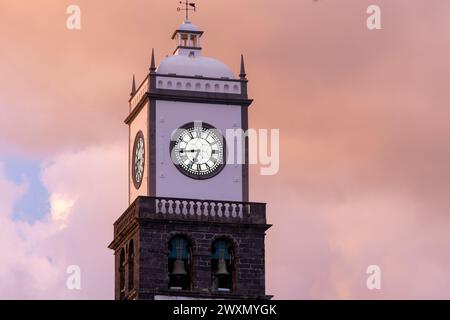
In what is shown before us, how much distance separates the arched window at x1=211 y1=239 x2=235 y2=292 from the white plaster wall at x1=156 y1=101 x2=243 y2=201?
260 centimetres

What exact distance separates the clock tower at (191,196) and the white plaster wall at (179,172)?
5 cm

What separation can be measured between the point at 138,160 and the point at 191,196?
4437 millimetres

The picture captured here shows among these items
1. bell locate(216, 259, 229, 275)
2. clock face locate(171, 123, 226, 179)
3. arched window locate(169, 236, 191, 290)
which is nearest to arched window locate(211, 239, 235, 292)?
bell locate(216, 259, 229, 275)

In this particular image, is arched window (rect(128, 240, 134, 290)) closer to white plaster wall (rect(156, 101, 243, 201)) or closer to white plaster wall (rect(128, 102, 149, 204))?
white plaster wall (rect(128, 102, 149, 204))

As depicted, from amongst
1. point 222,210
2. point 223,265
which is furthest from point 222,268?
point 222,210

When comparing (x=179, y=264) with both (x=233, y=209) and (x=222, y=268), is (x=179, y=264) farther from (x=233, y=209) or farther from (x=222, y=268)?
(x=233, y=209)

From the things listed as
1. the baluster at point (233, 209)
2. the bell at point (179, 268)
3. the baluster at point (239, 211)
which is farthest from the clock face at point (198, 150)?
the bell at point (179, 268)

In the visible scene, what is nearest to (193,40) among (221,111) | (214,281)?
(221,111)

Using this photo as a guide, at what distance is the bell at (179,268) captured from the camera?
399 feet

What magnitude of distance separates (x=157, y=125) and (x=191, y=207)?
478cm

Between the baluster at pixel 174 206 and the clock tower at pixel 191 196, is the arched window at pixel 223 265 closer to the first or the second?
the clock tower at pixel 191 196
